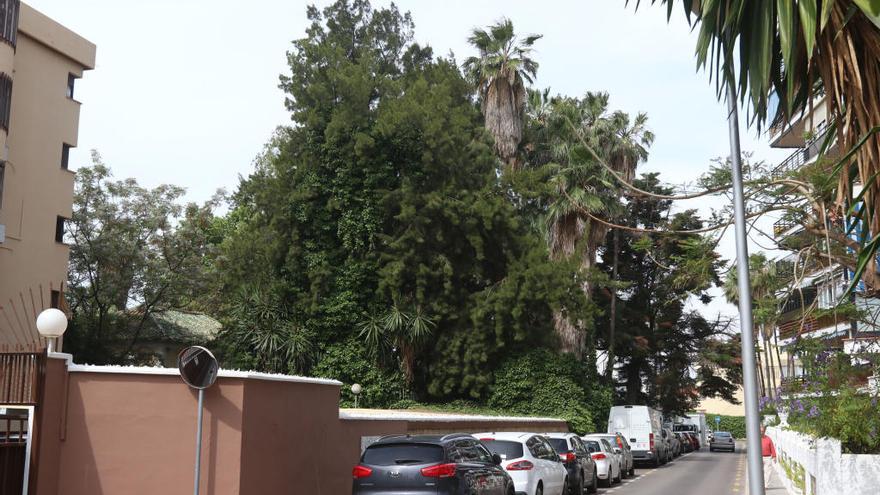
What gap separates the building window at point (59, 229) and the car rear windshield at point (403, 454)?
22.0 metres

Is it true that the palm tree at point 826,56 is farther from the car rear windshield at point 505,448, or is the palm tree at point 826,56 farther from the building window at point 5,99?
the building window at point 5,99

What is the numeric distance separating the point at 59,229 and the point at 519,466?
Answer: 21.4m

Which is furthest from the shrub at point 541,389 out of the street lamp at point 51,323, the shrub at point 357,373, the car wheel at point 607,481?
the street lamp at point 51,323

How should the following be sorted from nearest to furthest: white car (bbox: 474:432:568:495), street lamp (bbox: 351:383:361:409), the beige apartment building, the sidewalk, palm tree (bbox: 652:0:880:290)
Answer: palm tree (bbox: 652:0:880:290), white car (bbox: 474:432:568:495), the sidewalk, the beige apartment building, street lamp (bbox: 351:383:361:409)

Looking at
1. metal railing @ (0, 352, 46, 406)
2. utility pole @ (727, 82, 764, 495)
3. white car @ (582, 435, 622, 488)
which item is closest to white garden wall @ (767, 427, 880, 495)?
utility pole @ (727, 82, 764, 495)

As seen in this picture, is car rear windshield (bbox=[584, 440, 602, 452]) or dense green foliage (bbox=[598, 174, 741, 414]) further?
dense green foliage (bbox=[598, 174, 741, 414])

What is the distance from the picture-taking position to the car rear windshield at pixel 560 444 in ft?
78.0

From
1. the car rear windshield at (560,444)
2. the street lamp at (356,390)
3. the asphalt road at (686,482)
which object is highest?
the street lamp at (356,390)

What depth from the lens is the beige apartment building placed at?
97.4 ft

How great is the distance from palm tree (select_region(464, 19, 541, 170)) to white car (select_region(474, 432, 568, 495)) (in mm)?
24838

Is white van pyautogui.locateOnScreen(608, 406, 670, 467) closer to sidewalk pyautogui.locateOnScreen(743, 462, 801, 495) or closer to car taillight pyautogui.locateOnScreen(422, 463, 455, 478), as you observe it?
sidewalk pyautogui.locateOnScreen(743, 462, 801, 495)

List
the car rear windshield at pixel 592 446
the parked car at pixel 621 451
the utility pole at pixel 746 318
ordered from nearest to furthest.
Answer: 1. the utility pole at pixel 746 318
2. the car rear windshield at pixel 592 446
3. the parked car at pixel 621 451

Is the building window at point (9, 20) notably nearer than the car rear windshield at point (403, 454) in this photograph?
No

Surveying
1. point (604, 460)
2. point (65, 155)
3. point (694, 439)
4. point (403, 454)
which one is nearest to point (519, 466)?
point (403, 454)
